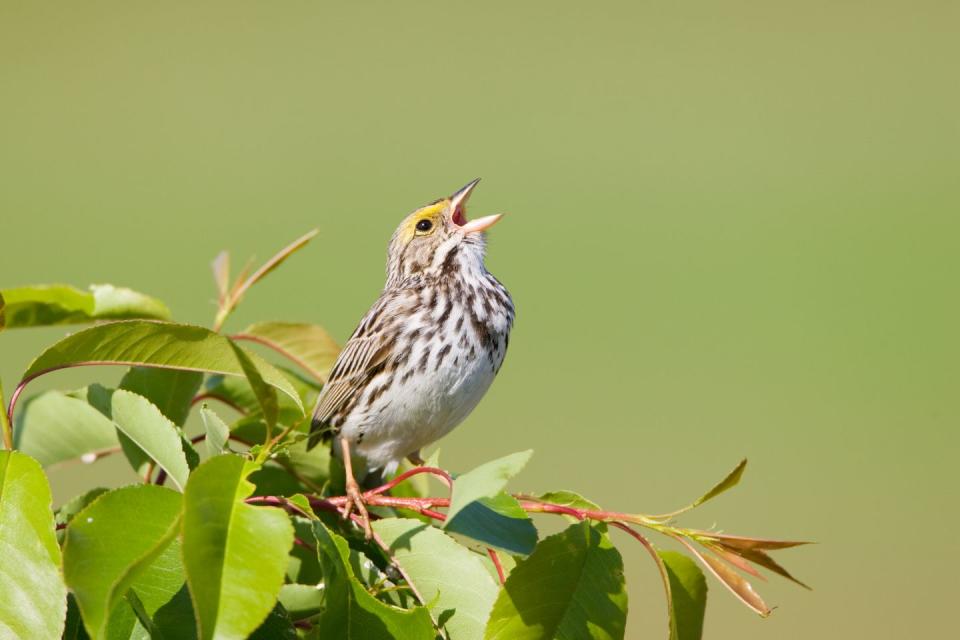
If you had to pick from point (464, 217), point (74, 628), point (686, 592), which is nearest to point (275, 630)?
point (74, 628)

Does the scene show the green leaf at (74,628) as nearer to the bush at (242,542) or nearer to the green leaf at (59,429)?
the bush at (242,542)

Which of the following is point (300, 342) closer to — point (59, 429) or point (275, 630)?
point (59, 429)

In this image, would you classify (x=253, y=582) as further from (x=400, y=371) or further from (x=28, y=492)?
(x=400, y=371)

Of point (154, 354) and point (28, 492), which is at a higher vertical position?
point (154, 354)

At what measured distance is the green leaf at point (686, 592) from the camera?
5.74ft

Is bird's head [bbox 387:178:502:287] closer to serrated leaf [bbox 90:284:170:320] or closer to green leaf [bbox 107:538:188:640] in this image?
serrated leaf [bbox 90:284:170:320]

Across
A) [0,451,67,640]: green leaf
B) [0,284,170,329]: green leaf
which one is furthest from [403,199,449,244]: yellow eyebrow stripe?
[0,451,67,640]: green leaf

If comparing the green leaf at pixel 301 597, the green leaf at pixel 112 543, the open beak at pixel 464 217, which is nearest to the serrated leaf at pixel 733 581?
the green leaf at pixel 301 597

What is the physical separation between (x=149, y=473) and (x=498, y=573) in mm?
667

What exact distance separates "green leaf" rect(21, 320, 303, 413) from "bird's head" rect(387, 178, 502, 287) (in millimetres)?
1886

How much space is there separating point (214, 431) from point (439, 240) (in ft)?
6.50

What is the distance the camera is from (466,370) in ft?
10.5

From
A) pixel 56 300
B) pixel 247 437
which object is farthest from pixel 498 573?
pixel 56 300

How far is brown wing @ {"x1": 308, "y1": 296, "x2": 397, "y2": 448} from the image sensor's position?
3.31 m
